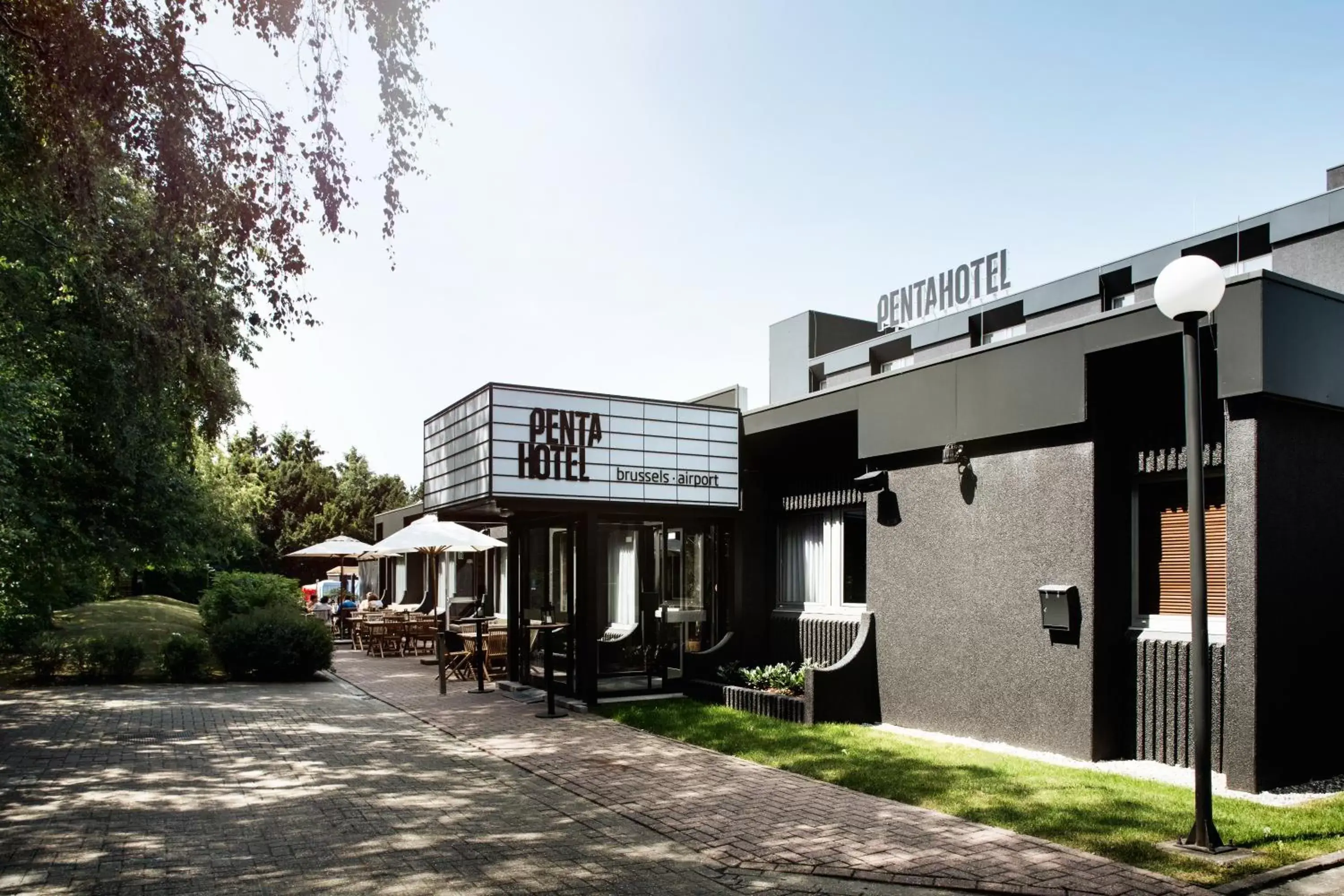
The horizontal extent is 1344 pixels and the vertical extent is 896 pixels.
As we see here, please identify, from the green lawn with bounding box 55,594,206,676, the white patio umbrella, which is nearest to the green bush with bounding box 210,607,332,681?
the green lawn with bounding box 55,594,206,676

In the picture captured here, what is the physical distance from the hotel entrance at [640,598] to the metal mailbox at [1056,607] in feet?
17.4

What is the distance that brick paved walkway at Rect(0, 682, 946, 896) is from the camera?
5.46 meters

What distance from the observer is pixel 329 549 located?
26.2 metres

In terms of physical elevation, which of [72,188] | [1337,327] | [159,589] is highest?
[72,188]

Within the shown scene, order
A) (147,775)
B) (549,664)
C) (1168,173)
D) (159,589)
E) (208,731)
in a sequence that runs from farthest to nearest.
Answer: (159,589)
(1168,173)
(549,664)
(208,731)
(147,775)

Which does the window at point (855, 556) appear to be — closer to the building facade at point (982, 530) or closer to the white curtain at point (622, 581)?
the building facade at point (982, 530)

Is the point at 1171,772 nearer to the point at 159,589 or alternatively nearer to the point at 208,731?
the point at 208,731

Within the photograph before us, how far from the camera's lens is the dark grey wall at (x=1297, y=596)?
7086 millimetres

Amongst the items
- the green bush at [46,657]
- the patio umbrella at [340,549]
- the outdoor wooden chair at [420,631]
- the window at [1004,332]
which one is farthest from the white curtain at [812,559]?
the window at [1004,332]

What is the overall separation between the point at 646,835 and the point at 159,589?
32835mm

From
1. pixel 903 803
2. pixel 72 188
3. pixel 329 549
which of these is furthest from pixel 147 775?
pixel 329 549

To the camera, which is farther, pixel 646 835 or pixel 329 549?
pixel 329 549

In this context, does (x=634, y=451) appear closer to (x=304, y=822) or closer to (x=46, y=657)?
(x=304, y=822)

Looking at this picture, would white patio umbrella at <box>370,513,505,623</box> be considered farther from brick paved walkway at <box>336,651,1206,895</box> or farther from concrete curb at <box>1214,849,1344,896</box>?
concrete curb at <box>1214,849,1344,896</box>
